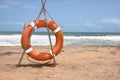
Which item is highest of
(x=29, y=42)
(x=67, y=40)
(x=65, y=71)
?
(x=29, y=42)

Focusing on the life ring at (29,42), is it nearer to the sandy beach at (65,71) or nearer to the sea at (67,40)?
the sandy beach at (65,71)

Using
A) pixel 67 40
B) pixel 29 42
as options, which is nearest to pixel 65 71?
pixel 29 42

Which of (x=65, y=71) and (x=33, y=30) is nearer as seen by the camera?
(x=65, y=71)

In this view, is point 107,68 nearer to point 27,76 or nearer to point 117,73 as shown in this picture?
point 117,73

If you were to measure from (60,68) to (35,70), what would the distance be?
0.65 metres

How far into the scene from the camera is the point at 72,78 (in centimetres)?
577

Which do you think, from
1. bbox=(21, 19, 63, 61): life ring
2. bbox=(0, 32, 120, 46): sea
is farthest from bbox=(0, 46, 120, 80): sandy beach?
bbox=(0, 32, 120, 46): sea

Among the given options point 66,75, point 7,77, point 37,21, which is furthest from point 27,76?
point 37,21

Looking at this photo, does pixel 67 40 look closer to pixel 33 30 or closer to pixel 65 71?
pixel 33 30

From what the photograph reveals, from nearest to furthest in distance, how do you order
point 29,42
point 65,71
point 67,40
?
point 65,71
point 29,42
point 67,40

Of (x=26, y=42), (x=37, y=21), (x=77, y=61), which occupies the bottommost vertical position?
(x=77, y=61)

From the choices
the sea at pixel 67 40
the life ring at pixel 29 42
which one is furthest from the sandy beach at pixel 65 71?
the sea at pixel 67 40

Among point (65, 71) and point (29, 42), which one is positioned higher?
point (29, 42)

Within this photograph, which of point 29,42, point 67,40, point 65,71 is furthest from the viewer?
point 67,40
